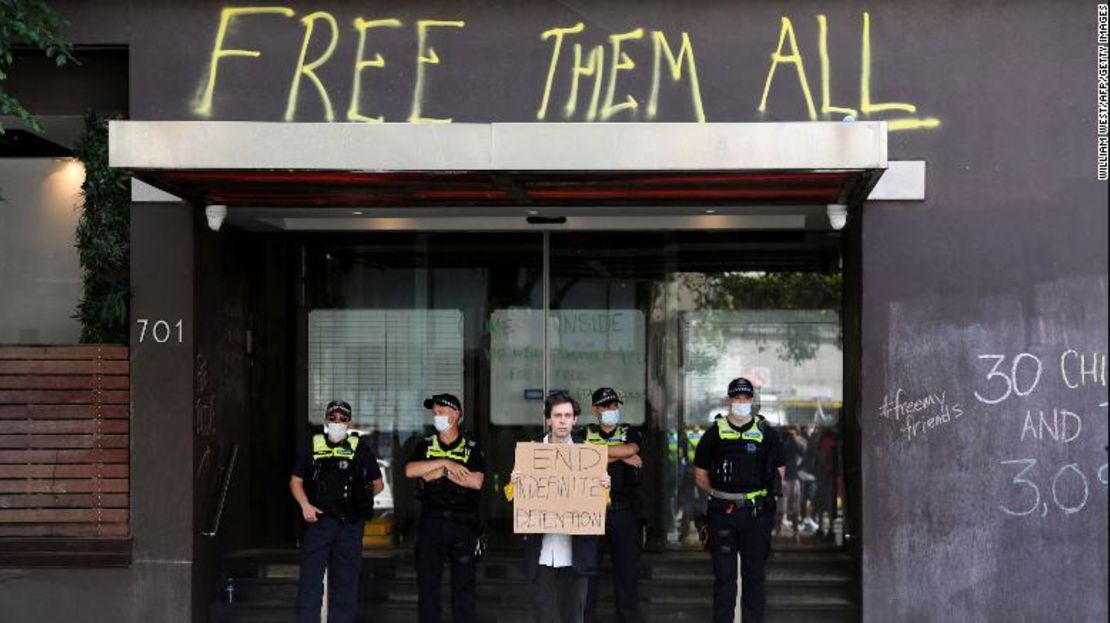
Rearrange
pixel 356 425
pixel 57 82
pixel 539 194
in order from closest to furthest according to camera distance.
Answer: pixel 539 194 < pixel 57 82 < pixel 356 425

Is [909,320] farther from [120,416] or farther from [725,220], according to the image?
[120,416]

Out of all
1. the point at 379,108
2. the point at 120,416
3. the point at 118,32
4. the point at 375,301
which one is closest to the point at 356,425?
the point at 375,301

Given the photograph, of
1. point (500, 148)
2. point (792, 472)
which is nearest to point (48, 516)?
point (500, 148)

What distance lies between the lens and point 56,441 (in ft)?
33.0

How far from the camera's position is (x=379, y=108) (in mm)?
10164

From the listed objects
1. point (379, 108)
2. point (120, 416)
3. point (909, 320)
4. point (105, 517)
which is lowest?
point (105, 517)

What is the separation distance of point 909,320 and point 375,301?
4.84 m

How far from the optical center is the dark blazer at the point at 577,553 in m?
8.55

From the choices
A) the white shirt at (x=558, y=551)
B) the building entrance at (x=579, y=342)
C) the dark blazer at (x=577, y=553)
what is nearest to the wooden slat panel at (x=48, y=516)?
the building entrance at (x=579, y=342)

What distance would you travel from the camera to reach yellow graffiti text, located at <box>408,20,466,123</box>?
1016 cm

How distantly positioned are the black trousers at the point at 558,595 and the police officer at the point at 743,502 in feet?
4.48

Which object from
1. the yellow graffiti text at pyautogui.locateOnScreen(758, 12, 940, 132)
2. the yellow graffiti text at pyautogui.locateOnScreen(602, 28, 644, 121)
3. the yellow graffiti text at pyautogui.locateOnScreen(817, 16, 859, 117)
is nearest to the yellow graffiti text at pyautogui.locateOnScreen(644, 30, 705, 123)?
the yellow graffiti text at pyautogui.locateOnScreen(602, 28, 644, 121)

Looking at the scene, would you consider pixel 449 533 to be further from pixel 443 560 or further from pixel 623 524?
pixel 623 524

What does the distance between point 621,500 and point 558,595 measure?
1.42 m
